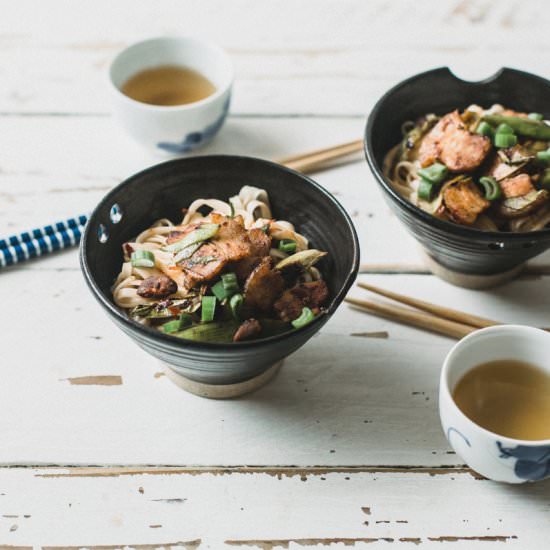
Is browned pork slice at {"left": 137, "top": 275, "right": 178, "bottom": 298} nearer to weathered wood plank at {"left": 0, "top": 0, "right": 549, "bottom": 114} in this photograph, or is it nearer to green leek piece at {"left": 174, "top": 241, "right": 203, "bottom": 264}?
green leek piece at {"left": 174, "top": 241, "right": 203, "bottom": 264}

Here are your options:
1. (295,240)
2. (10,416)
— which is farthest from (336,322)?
(10,416)

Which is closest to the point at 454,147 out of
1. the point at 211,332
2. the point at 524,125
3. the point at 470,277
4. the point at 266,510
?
the point at 524,125

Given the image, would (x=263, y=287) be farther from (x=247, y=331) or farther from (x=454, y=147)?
(x=454, y=147)

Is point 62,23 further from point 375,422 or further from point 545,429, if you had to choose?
point 545,429

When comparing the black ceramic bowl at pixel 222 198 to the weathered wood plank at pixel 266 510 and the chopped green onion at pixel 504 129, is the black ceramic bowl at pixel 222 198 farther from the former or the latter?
the chopped green onion at pixel 504 129

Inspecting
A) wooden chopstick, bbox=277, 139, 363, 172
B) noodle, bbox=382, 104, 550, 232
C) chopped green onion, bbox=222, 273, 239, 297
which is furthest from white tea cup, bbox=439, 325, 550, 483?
wooden chopstick, bbox=277, 139, 363, 172

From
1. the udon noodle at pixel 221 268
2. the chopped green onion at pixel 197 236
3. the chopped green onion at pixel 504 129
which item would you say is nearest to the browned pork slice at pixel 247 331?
the udon noodle at pixel 221 268
